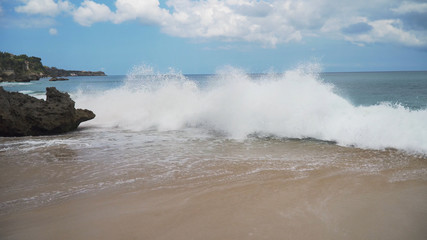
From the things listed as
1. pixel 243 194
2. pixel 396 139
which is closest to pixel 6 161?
pixel 243 194

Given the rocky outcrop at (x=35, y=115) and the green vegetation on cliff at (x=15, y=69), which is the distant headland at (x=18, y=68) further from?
the rocky outcrop at (x=35, y=115)

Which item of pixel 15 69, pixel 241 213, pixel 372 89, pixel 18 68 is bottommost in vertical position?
pixel 241 213

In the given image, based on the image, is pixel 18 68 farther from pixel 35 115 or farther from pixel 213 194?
pixel 213 194

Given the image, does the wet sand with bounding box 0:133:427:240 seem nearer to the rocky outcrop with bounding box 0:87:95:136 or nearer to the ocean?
the ocean

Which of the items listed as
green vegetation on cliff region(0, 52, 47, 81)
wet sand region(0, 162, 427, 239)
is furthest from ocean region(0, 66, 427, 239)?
green vegetation on cliff region(0, 52, 47, 81)

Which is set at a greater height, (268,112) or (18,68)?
(18,68)

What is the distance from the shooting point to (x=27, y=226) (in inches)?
122

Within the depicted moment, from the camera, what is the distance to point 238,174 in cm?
473

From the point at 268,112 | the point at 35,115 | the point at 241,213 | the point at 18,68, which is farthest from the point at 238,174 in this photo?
the point at 18,68

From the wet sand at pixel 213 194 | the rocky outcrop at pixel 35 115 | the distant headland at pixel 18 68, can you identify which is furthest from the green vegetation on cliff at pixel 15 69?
the wet sand at pixel 213 194

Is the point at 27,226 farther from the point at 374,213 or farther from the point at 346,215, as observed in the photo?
the point at 374,213

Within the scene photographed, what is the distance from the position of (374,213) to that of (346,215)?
0.37 meters

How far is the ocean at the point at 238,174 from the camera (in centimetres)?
310

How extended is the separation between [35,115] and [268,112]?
7.18 meters
